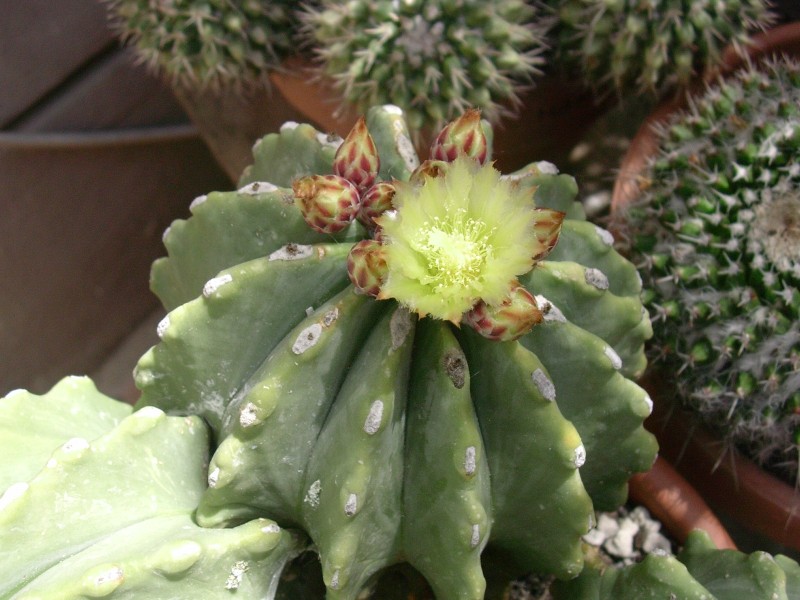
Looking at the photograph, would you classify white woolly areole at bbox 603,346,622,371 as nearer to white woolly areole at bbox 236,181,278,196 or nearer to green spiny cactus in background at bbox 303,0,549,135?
white woolly areole at bbox 236,181,278,196

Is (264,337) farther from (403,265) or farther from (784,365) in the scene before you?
(784,365)

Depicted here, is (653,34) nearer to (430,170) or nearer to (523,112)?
(523,112)

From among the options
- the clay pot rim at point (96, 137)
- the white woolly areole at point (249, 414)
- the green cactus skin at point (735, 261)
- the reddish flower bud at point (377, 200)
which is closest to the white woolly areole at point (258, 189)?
the reddish flower bud at point (377, 200)

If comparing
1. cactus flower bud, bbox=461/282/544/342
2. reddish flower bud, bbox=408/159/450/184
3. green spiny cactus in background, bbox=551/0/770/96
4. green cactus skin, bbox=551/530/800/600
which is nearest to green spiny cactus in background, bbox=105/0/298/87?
green spiny cactus in background, bbox=551/0/770/96

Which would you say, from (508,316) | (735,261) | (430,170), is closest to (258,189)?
(430,170)

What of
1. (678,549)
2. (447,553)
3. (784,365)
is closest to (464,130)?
(447,553)

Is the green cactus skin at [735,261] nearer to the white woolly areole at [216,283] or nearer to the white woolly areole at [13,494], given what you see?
the white woolly areole at [216,283]
